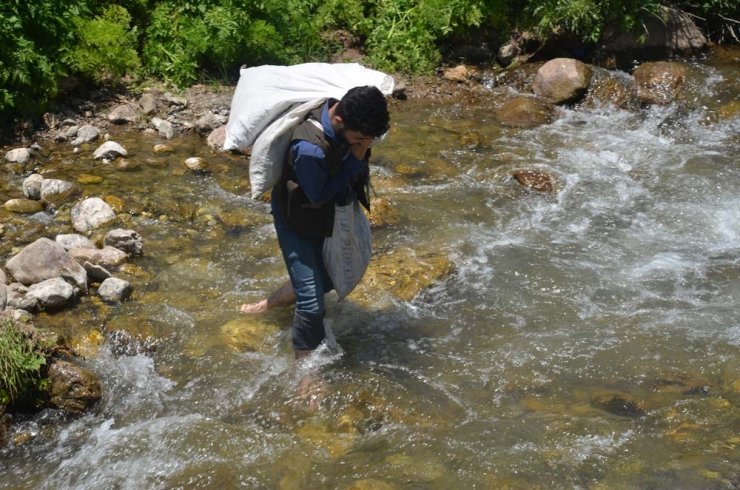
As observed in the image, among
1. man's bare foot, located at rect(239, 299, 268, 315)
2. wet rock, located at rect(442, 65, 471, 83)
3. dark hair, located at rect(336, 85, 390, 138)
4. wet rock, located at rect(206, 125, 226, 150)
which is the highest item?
dark hair, located at rect(336, 85, 390, 138)

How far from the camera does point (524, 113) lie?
1011cm

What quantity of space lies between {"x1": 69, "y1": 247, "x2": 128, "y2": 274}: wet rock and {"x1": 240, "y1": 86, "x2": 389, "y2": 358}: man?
2.12 m

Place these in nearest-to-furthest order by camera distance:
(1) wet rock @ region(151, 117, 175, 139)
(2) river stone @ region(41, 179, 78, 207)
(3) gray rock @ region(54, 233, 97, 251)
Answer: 1. (3) gray rock @ region(54, 233, 97, 251)
2. (2) river stone @ region(41, 179, 78, 207)
3. (1) wet rock @ region(151, 117, 175, 139)

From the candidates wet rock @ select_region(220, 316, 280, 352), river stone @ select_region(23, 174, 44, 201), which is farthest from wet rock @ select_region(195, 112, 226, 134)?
wet rock @ select_region(220, 316, 280, 352)

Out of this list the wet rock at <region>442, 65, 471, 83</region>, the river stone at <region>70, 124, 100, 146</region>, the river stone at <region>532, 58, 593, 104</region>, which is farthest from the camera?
the wet rock at <region>442, 65, 471, 83</region>

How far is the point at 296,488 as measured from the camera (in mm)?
4484

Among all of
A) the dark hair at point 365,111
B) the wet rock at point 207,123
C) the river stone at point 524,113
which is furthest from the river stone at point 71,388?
the river stone at point 524,113

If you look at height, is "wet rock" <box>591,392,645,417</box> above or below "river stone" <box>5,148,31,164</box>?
below

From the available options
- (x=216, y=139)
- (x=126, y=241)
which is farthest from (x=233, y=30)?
(x=126, y=241)

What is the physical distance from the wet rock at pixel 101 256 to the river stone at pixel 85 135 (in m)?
2.55

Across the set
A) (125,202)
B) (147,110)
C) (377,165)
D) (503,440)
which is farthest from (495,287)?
(147,110)

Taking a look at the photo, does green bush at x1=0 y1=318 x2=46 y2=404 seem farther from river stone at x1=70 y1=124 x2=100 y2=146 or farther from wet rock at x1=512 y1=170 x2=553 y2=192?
wet rock at x1=512 y1=170 x2=553 y2=192

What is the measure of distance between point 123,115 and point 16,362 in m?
4.99

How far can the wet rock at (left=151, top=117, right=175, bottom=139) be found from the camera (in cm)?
920
